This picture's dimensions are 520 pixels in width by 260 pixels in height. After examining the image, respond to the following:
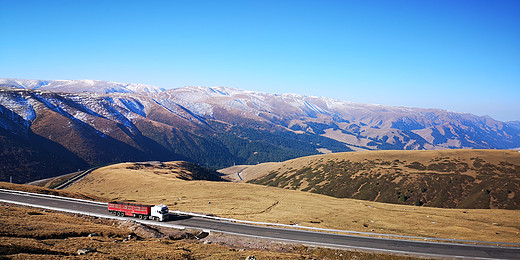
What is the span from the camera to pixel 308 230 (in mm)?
49031

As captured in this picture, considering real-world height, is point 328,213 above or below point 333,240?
below

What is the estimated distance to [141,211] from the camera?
52594 mm

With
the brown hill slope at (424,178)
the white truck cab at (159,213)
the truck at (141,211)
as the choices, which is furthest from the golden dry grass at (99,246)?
the brown hill slope at (424,178)

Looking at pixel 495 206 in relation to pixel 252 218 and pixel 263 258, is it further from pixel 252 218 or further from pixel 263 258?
pixel 263 258

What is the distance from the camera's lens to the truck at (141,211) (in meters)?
51.5

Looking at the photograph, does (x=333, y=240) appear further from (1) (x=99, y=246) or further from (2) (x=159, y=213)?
(1) (x=99, y=246)

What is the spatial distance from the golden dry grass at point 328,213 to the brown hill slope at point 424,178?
109 ft

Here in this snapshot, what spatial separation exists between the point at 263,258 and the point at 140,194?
71.4 meters

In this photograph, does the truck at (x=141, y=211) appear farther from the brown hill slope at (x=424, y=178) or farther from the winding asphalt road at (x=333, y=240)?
the brown hill slope at (x=424, y=178)

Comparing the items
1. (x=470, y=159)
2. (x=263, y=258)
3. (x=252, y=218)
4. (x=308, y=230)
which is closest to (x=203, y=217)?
(x=252, y=218)

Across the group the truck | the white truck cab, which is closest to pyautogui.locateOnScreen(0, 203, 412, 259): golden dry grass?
the white truck cab

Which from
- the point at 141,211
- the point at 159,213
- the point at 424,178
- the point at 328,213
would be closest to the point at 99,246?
the point at 159,213

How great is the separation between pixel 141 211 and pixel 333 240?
116 feet

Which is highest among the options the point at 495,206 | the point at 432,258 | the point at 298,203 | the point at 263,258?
the point at 263,258
